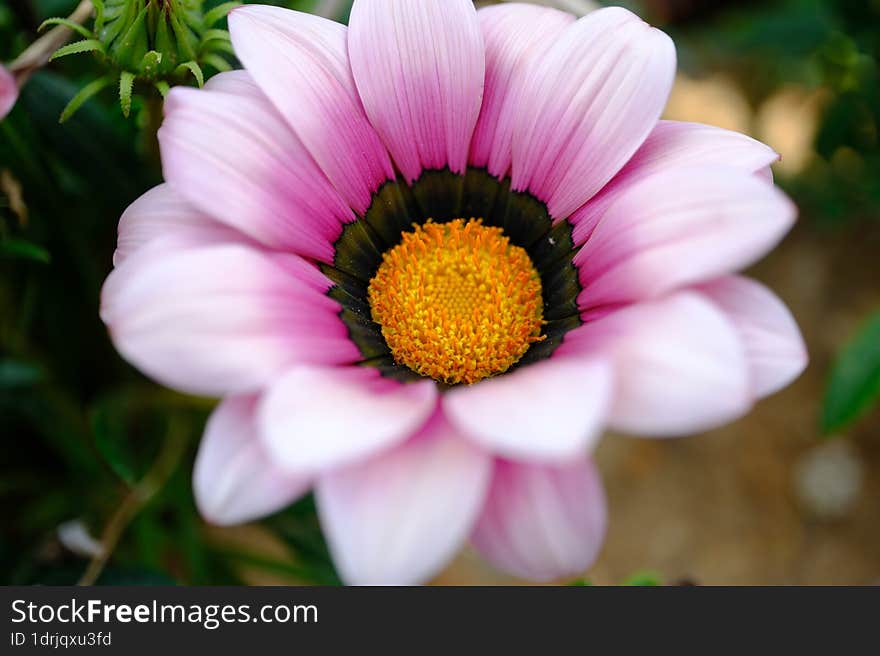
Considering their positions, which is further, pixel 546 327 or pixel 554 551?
pixel 546 327

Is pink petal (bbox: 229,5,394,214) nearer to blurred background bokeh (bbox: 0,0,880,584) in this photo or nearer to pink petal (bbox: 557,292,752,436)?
blurred background bokeh (bbox: 0,0,880,584)

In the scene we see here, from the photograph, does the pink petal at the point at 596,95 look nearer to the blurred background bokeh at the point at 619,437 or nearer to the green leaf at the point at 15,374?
the blurred background bokeh at the point at 619,437

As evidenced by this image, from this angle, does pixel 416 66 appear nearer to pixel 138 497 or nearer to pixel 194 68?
pixel 194 68

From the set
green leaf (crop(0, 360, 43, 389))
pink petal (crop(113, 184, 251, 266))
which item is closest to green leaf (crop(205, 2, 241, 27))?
pink petal (crop(113, 184, 251, 266))

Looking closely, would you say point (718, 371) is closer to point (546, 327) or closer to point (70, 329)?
point (546, 327)

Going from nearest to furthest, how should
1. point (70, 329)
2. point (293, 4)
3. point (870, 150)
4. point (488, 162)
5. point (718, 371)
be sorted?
point (718, 371)
point (488, 162)
point (293, 4)
point (70, 329)
point (870, 150)

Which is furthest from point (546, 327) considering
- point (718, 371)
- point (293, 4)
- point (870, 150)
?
point (870, 150)
